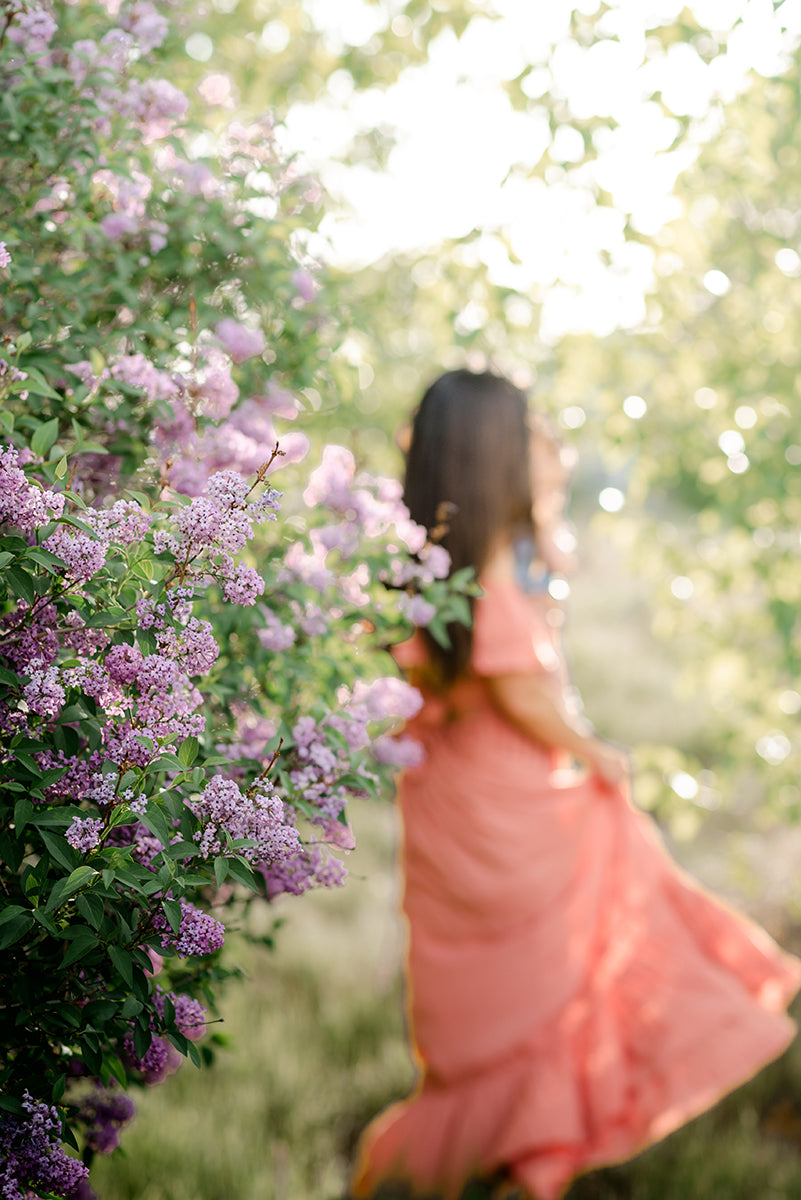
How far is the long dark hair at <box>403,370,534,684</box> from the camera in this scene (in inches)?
103

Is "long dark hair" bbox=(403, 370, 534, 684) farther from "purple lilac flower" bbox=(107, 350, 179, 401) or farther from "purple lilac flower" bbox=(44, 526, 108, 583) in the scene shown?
"purple lilac flower" bbox=(44, 526, 108, 583)

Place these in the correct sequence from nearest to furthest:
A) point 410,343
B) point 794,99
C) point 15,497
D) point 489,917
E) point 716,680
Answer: point 15,497, point 794,99, point 489,917, point 716,680, point 410,343

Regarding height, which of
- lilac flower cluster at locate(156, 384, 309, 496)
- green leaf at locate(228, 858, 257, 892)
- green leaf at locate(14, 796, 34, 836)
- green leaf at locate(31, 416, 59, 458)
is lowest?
green leaf at locate(228, 858, 257, 892)

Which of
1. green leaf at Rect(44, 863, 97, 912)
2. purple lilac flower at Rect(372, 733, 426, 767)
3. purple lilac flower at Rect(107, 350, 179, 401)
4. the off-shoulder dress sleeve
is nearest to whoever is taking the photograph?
green leaf at Rect(44, 863, 97, 912)

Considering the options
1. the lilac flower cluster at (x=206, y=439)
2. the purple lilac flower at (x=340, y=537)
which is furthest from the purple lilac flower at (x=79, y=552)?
the purple lilac flower at (x=340, y=537)

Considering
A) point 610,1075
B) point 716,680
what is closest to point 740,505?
point 716,680

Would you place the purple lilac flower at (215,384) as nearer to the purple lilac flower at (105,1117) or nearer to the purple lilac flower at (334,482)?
the purple lilac flower at (334,482)

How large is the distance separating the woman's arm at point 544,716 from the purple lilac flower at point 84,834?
172 cm

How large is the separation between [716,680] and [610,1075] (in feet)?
5.68


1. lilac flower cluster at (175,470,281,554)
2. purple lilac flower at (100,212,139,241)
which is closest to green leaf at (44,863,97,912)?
lilac flower cluster at (175,470,281,554)

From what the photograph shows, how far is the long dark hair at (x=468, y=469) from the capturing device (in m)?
2.62

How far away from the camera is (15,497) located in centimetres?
103

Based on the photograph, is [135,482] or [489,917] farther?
[489,917]

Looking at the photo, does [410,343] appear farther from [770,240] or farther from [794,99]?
[794,99]
